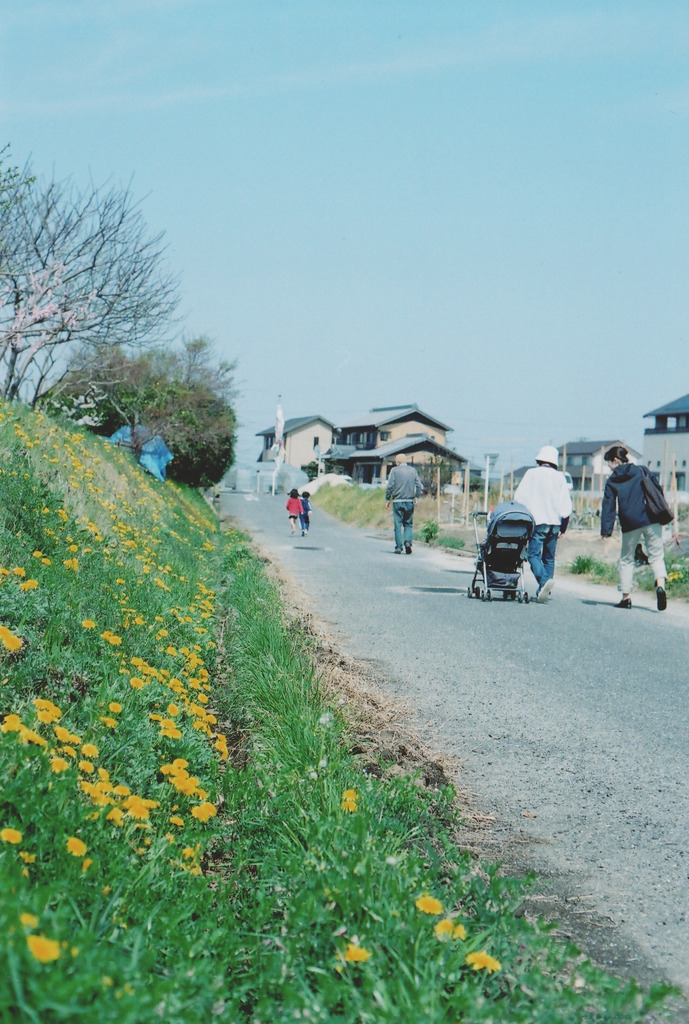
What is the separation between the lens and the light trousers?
10917mm

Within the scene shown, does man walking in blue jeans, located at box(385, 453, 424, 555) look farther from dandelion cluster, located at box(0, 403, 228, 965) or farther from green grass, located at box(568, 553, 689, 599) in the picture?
dandelion cluster, located at box(0, 403, 228, 965)

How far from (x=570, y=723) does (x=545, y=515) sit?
247 inches

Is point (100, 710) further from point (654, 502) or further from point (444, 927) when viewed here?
point (654, 502)

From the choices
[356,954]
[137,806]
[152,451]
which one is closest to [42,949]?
[356,954]

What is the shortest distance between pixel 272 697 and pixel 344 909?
7.99 feet

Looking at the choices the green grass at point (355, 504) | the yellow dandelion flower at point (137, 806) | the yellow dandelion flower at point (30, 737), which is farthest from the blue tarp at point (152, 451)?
the yellow dandelion flower at point (137, 806)

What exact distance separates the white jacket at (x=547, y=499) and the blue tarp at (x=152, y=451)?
21.1 meters

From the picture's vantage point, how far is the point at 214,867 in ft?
10.7

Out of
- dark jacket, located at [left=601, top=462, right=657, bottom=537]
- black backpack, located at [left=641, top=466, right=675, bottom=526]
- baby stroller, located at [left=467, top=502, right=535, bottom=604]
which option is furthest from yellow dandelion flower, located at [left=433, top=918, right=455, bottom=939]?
black backpack, located at [left=641, top=466, right=675, bottom=526]

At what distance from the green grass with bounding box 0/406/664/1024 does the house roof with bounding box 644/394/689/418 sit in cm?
6883

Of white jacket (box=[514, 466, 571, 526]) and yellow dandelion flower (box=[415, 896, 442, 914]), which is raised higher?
white jacket (box=[514, 466, 571, 526])

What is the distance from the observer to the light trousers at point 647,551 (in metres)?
10.9

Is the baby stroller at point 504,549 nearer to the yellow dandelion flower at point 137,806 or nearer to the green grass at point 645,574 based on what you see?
the green grass at point 645,574

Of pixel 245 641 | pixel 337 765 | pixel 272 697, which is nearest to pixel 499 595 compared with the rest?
pixel 245 641
